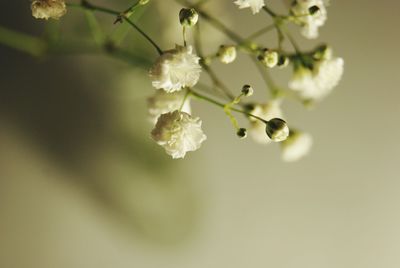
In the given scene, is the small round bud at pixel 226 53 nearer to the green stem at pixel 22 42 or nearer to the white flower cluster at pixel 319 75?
the white flower cluster at pixel 319 75

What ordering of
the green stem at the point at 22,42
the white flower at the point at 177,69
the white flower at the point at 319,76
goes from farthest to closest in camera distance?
the green stem at the point at 22,42
the white flower at the point at 319,76
the white flower at the point at 177,69

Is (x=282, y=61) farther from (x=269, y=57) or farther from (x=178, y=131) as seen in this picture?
(x=178, y=131)

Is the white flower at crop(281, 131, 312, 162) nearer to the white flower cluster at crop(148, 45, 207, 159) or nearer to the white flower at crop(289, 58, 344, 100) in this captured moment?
the white flower at crop(289, 58, 344, 100)

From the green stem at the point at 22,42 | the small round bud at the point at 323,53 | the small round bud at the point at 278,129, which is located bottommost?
the small round bud at the point at 278,129

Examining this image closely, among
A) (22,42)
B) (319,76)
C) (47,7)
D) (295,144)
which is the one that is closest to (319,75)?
(319,76)

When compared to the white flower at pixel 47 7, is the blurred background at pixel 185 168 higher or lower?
higher

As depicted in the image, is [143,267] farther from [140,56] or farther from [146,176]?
[140,56]

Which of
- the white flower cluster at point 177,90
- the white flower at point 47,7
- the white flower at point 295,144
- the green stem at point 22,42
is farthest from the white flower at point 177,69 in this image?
the green stem at point 22,42

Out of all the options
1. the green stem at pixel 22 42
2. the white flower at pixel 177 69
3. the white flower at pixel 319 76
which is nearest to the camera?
the white flower at pixel 177 69
